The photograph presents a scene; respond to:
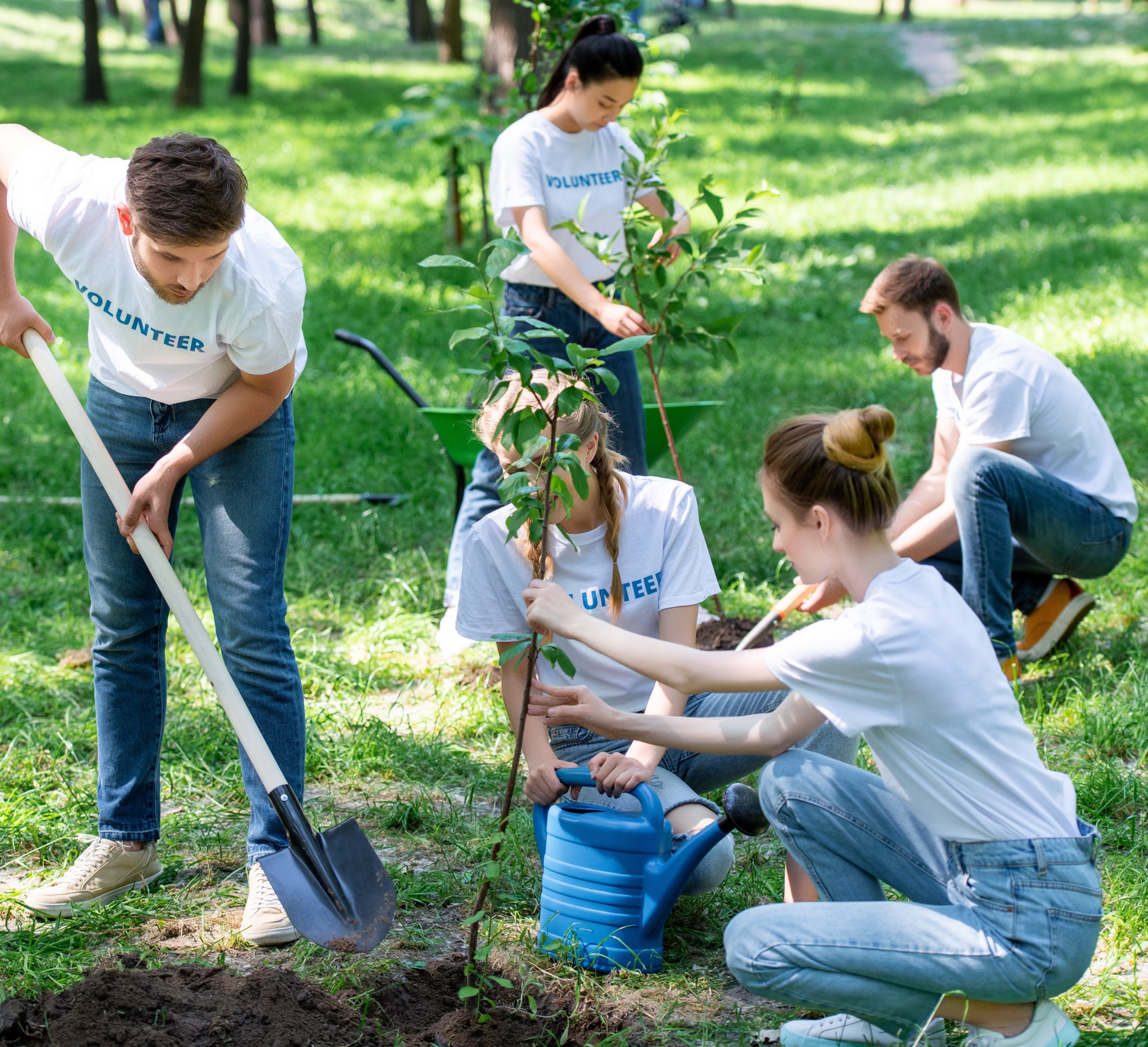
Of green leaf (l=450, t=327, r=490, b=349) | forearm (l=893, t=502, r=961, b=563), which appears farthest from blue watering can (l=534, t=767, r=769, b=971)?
forearm (l=893, t=502, r=961, b=563)

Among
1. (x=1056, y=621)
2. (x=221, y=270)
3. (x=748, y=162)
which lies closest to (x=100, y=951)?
(x=221, y=270)

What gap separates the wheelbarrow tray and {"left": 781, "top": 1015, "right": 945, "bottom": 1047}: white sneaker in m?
1.88

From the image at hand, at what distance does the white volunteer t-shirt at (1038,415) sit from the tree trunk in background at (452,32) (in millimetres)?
14534

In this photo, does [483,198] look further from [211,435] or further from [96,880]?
[96,880]

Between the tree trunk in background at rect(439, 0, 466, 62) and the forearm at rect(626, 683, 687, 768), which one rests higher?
the tree trunk in background at rect(439, 0, 466, 62)

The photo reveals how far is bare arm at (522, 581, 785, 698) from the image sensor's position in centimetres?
193

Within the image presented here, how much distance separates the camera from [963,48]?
22.1 m

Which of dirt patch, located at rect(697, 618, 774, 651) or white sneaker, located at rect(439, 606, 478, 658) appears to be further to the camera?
white sneaker, located at rect(439, 606, 478, 658)

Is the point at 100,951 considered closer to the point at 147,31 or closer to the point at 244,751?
the point at 244,751

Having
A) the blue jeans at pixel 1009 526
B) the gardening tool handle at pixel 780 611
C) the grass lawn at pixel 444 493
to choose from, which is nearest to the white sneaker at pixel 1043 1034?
the grass lawn at pixel 444 493

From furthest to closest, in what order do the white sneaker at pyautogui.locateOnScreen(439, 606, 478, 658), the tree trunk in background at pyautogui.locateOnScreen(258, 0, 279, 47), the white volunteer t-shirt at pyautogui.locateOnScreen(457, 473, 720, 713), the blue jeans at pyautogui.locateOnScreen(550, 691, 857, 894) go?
the tree trunk in background at pyautogui.locateOnScreen(258, 0, 279, 47) < the white sneaker at pyautogui.locateOnScreen(439, 606, 478, 658) < the white volunteer t-shirt at pyautogui.locateOnScreen(457, 473, 720, 713) < the blue jeans at pyautogui.locateOnScreen(550, 691, 857, 894)

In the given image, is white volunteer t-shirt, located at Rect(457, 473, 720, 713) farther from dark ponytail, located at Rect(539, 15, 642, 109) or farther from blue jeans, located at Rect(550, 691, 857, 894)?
dark ponytail, located at Rect(539, 15, 642, 109)

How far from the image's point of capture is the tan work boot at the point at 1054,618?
350 cm

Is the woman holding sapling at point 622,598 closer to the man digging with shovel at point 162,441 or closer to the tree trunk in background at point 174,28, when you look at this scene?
the man digging with shovel at point 162,441
